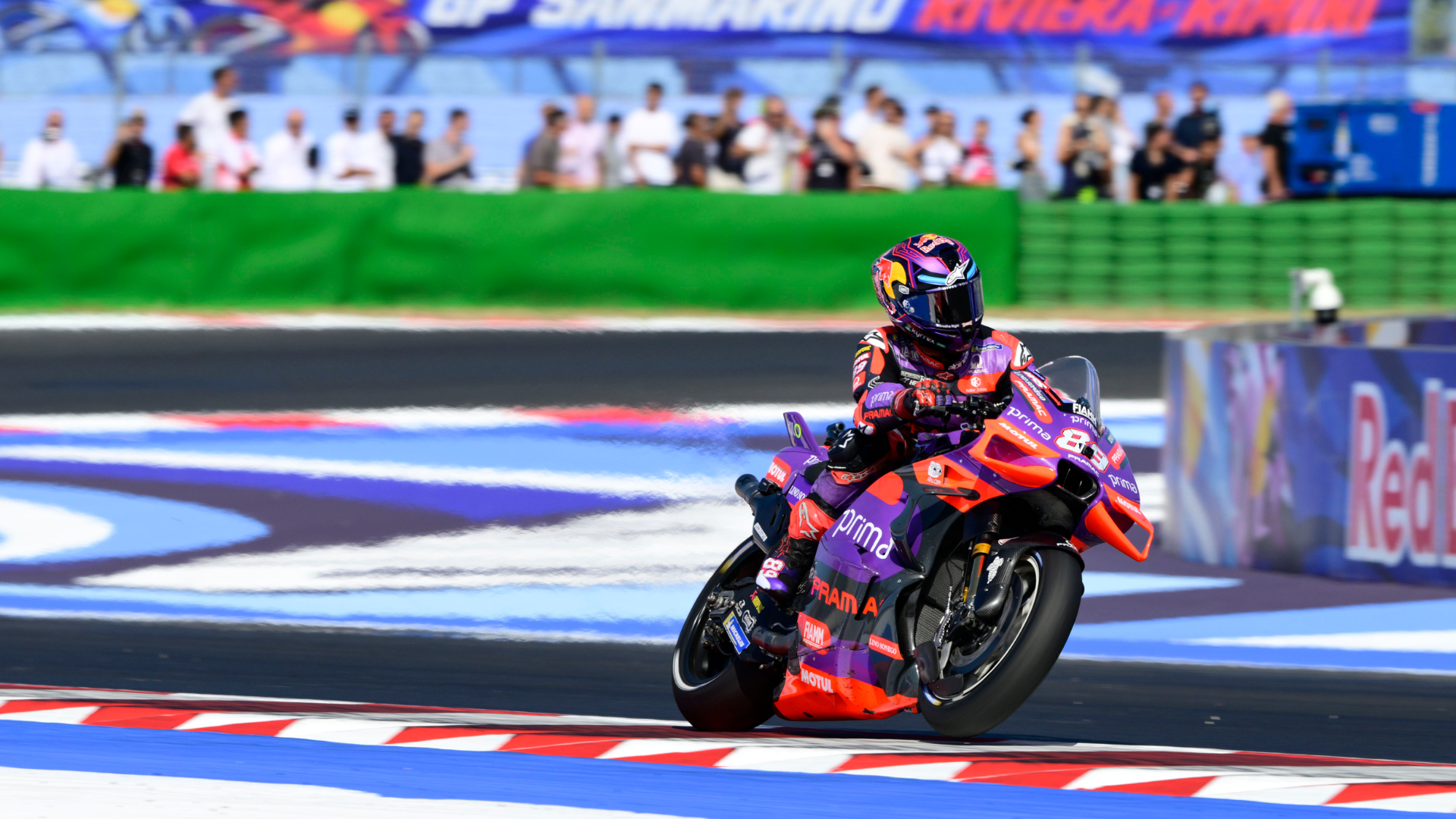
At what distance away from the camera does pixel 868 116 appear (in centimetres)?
1978

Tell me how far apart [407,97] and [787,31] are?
8.46 m

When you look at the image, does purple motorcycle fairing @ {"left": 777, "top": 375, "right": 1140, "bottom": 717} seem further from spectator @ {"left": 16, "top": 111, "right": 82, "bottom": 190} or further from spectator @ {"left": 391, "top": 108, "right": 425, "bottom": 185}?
spectator @ {"left": 16, "top": 111, "right": 82, "bottom": 190}

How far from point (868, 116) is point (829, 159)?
2.43 feet

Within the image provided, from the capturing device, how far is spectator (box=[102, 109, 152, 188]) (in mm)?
19734

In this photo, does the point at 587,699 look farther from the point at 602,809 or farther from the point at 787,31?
the point at 787,31

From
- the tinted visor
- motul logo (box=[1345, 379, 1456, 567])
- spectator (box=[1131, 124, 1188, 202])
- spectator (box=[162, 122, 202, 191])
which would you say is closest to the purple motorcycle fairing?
the tinted visor

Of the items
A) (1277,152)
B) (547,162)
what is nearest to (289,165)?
(547,162)

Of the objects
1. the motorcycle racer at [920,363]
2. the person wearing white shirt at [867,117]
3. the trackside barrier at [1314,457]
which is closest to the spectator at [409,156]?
the person wearing white shirt at [867,117]

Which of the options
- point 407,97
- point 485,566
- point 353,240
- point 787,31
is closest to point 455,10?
point 787,31

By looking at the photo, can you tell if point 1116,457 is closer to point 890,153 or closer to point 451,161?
point 890,153

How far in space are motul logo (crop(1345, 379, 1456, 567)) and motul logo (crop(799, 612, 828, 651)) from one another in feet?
12.3

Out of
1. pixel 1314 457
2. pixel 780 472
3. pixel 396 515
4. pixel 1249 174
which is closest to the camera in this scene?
pixel 780 472

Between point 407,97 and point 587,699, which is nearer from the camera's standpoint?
point 587,699

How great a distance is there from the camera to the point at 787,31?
1237 inches
